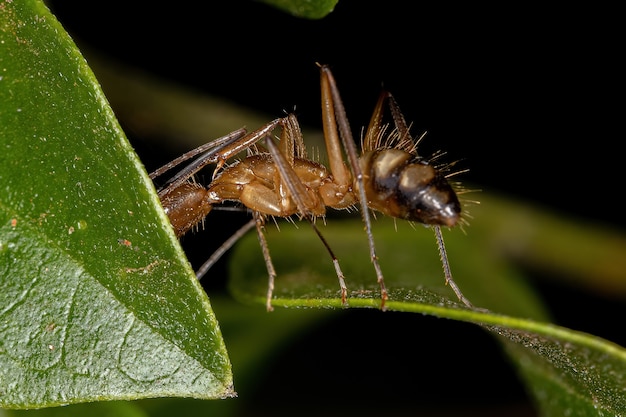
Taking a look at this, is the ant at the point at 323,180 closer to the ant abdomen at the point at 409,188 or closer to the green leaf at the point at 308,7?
the ant abdomen at the point at 409,188

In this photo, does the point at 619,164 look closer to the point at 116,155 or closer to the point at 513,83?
the point at 513,83

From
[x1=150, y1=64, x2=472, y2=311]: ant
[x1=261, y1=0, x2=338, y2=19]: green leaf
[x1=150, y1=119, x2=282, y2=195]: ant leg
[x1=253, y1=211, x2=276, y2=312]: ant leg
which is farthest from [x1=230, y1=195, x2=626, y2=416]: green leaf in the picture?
[x1=261, y1=0, x2=338, y2=19]: green leaf

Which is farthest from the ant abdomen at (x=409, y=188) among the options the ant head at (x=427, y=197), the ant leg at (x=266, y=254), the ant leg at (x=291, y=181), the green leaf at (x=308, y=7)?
the green leaf at (x=308, y=7)

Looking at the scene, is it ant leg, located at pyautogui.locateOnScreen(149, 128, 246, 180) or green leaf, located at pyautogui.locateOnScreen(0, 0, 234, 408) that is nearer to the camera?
green leaf, located at pyautogui.locateOnScreen(0, 0, 234, 408)

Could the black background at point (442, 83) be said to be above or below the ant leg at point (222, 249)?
above

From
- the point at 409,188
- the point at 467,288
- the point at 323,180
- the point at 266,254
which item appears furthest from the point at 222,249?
the point at 467,288

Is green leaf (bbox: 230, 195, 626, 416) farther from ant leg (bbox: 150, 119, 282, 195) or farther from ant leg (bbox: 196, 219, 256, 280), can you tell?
ant leg (bbox: 150, 119, 282, 195)
